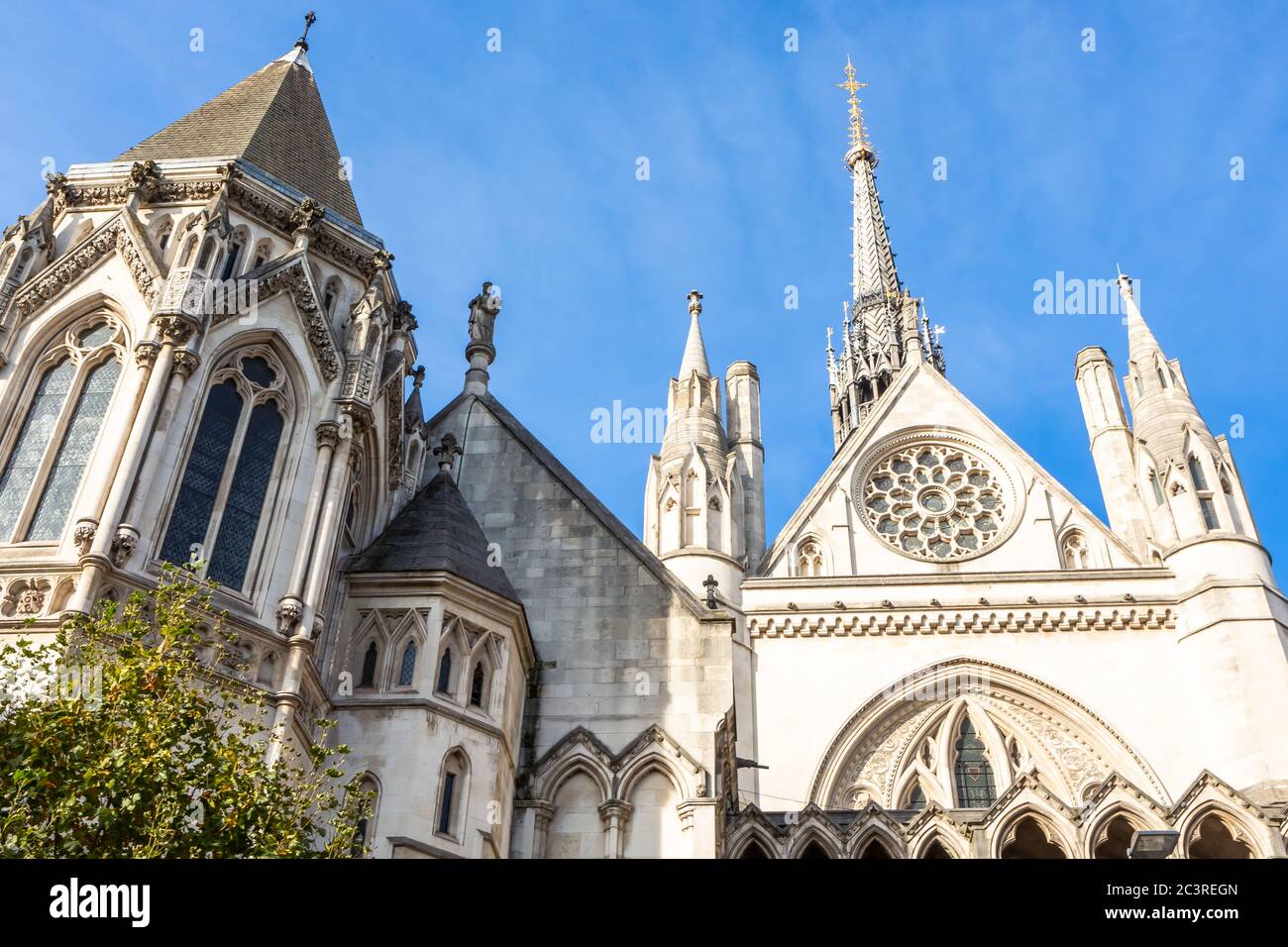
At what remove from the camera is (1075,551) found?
27125mm

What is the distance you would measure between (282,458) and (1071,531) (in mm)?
18660

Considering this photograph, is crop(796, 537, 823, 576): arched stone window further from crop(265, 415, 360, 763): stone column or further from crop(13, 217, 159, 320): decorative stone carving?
crop(13, 217, 159, 320): decorative stone carving

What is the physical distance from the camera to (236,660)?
12.7 metres

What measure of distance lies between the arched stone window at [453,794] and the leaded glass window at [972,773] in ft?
38.5

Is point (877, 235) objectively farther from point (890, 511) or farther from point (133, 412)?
point (133, 412)

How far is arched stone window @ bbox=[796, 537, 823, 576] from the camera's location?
27.1 meters

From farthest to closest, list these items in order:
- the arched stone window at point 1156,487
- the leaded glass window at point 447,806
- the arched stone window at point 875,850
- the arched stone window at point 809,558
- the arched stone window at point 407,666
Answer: the arched stone window at point 809,558, the arched stone window at point 1156,487, the arched stone window at point 875,850, the arched stone window at point 407,666, the leaded glass window at point 447,806

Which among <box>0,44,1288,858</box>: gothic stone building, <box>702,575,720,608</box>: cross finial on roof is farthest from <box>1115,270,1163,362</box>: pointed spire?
<box>702,575,720,608</box>: cross finial on roof

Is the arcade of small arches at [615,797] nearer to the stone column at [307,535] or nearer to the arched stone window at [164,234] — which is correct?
the stone column at [307,535]

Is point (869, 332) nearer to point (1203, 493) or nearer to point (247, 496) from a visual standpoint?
point (1203, 493)

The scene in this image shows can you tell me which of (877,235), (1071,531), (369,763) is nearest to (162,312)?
(369,763)

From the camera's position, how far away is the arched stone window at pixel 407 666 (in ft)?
48.3

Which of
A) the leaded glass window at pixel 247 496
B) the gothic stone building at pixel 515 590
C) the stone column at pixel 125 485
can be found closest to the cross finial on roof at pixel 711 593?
the gothic stone building at pixel 515 590

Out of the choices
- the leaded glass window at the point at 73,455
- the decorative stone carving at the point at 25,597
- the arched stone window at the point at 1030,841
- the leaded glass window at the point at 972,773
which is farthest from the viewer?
the leaded glass window at the point at 972,773
